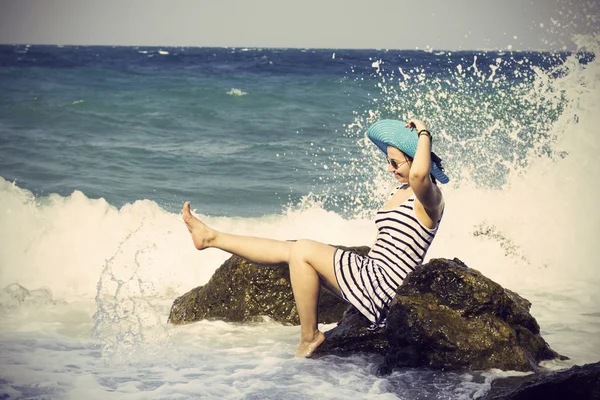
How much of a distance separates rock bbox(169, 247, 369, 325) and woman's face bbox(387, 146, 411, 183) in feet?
4.19

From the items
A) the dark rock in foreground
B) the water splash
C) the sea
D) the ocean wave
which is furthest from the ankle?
the ocean wave

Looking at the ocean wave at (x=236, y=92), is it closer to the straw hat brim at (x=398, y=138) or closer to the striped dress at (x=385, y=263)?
the straw hat brim at (x=398, y=138)

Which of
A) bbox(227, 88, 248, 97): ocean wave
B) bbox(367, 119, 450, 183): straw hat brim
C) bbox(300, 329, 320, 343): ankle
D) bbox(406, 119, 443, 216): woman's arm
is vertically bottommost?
bbox(300, 329, 320, 343): ankle

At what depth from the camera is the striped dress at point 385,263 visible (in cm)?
504

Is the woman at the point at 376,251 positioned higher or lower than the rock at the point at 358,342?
higher

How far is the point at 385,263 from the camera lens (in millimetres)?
5109

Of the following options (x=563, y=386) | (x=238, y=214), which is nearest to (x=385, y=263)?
(x=563, y=386)

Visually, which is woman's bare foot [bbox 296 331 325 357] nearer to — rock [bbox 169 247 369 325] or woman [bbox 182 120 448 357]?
woman [bbox 182 120 448 357]

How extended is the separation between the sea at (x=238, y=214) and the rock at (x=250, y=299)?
180 millimetres

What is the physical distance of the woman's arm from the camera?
466cm

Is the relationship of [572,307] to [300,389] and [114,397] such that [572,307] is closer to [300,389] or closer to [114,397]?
[300,389]

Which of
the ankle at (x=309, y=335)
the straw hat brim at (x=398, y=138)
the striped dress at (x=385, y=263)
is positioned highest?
the straw hat brim at (x=398, y=138)

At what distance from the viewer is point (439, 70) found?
2688 cm

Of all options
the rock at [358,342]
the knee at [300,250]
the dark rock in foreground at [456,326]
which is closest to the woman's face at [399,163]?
the dark rock in foreground at [456,326]
